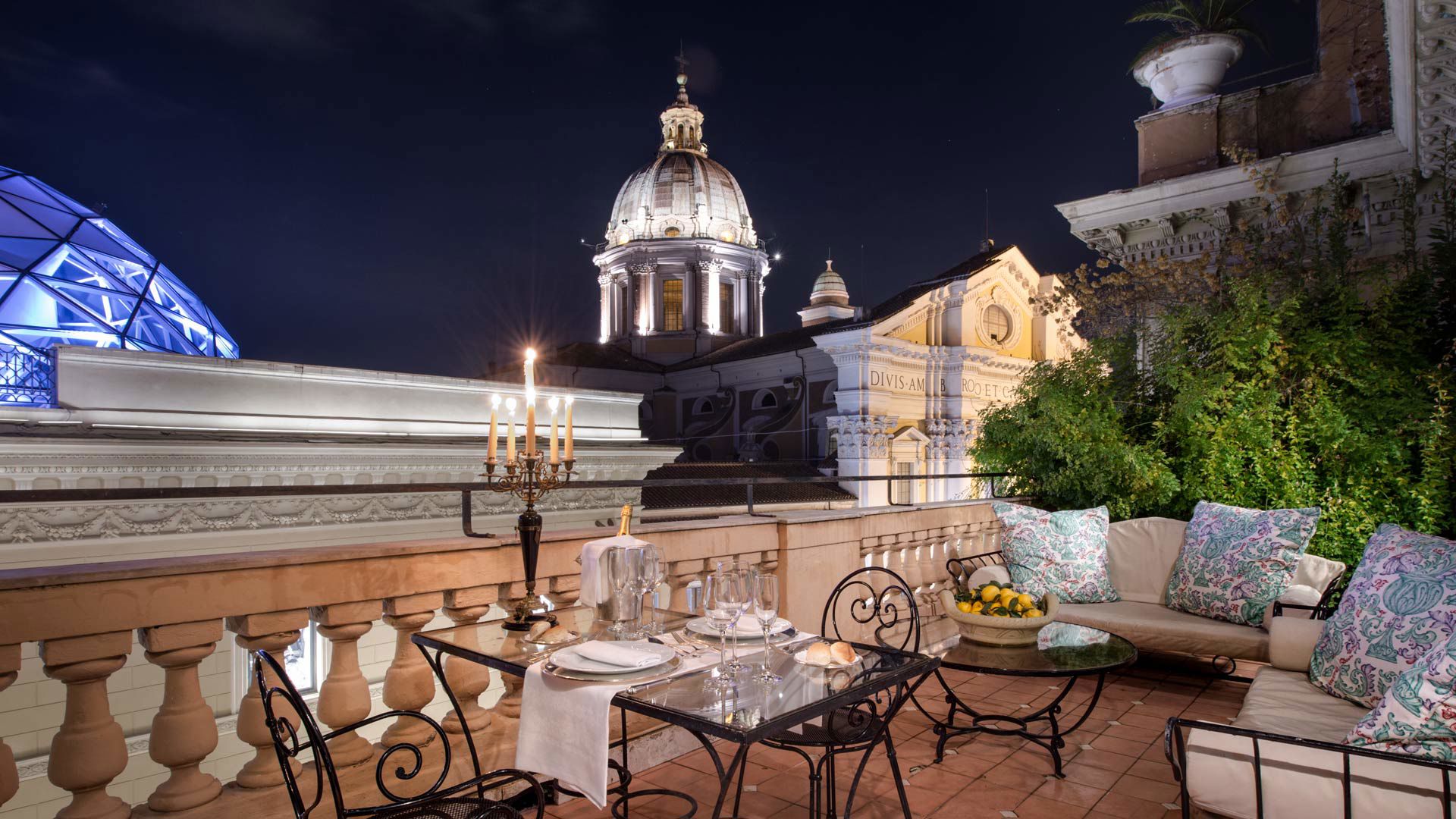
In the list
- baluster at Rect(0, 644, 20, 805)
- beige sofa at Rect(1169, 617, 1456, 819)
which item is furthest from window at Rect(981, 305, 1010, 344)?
baluster at Rect(0, 644, 20, 805)

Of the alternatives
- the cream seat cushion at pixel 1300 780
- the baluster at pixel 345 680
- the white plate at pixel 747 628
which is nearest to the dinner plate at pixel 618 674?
the white plate at pixel 747 628

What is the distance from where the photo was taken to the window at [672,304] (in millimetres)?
39656

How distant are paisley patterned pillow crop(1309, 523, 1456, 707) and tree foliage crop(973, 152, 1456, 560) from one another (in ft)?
8.55

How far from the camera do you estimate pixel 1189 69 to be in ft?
31.0

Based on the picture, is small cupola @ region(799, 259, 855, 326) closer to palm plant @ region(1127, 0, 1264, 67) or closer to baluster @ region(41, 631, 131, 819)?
palm plant @ region(1127, 0, 1264, 67)

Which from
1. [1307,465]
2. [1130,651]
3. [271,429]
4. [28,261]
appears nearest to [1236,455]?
[1307,465]

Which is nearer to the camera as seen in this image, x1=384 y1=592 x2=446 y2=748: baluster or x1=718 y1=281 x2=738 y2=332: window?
x1=384 y1=592 x2=446 y2=748: baluster

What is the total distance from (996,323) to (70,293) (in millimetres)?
29549

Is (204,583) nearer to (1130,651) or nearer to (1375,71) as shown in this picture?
(1130,651)

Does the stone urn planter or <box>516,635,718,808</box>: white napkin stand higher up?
the stone urn planter

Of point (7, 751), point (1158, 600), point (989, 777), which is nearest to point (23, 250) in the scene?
point (7, 751)

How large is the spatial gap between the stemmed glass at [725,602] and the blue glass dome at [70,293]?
1472 centimetres

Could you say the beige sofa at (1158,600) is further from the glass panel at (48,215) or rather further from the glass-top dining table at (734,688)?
the glass panel at (48,215)

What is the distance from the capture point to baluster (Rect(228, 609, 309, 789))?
2.46 m
